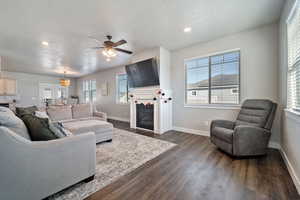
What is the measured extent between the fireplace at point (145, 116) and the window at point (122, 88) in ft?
5.56

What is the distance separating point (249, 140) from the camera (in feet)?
7.11

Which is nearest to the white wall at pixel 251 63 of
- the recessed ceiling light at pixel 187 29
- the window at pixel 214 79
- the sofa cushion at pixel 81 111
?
the window at pixel 214 79

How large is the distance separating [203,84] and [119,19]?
2.69 m

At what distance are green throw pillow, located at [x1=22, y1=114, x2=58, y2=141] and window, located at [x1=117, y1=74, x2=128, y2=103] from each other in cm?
440

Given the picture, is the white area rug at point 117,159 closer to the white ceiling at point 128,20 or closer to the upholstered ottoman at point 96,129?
the upholstered ottoman at point 96,129

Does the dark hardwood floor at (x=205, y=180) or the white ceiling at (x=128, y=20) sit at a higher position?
the white ceiling at (x=128, y=20)

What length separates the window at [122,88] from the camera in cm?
586

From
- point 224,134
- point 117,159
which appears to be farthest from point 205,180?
point 117,159

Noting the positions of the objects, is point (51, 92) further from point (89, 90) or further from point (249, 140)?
point (249, 140)

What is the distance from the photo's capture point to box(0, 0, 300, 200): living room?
54.3 inches

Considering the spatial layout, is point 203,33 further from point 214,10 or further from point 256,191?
point 256,191

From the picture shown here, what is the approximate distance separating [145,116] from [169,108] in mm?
862

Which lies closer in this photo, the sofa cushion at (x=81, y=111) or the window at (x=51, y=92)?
the sofa cushion at (x=81, y=111)

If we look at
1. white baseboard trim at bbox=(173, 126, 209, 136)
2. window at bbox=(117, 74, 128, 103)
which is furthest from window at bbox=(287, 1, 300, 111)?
window at bbox=(117, 74, 128, 103)
